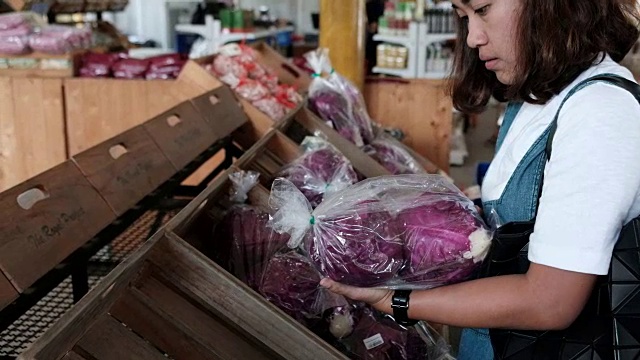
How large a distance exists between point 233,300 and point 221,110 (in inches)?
68.3

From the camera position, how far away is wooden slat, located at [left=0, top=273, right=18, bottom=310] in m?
1.18

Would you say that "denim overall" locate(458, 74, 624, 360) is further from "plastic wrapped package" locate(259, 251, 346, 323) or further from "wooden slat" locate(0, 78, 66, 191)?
"wooden slat" locate(0, 78, 66, 191)

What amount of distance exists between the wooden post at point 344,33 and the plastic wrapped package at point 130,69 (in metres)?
1.08

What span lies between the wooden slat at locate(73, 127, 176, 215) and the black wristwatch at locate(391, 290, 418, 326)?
948 mm

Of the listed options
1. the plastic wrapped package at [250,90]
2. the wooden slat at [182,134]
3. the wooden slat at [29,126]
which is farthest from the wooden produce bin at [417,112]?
the wooden slat at [29,126]

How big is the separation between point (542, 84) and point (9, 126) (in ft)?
9.54

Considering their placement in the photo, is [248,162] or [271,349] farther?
[248,162]

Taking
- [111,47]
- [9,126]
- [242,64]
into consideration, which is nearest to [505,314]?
[242,64]

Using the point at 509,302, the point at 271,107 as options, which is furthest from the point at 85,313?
the point at 271,107

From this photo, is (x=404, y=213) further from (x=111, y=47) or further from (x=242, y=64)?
(x=111, y=47)

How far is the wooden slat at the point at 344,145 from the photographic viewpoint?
242 centimetres

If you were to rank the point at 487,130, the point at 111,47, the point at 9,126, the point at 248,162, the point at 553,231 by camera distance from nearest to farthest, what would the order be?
the point at 553,231 < the point at 248,162 < the point at 9,126 < the point at 111,47 < the point at 487,130

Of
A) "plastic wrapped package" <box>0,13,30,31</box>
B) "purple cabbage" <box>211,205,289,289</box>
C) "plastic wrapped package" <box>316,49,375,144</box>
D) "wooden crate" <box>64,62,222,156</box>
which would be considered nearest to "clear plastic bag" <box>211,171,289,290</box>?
"purple cabbage" <box>211,205,289,289</box>

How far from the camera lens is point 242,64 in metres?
3.29
